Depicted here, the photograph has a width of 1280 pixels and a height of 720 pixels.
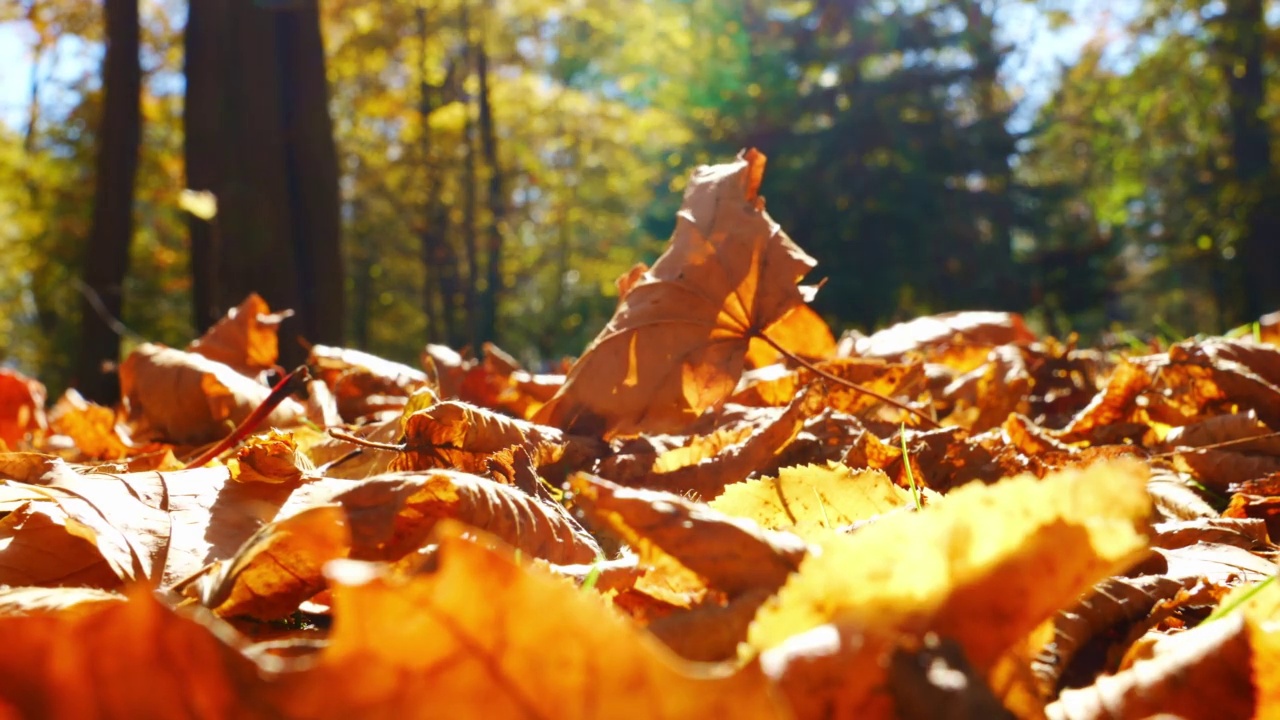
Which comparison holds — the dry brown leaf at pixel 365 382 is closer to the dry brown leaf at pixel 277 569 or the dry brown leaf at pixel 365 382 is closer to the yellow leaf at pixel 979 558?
the dry brown leaf at pixel 277 569

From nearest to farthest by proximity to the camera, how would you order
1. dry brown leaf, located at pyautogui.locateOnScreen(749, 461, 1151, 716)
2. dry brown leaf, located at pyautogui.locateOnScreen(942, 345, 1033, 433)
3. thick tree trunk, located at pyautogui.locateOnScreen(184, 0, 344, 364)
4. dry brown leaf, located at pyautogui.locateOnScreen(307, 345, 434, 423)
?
dry brown leaf, located at pyautogui.locateOnScreen(749, 461, 1151, 716), dry brown leaf, located at pyautogui.locateOnScreen(942, 345, 1033, 433), dry brown leaf, located at pyautogui.locateOnScreen(307, 345, 434, 423), thick tree trunk, located at pyautogui.locateOnScreen(184, 0, 344, 364)

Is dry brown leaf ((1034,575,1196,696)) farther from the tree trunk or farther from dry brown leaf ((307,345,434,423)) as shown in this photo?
the tree trunk

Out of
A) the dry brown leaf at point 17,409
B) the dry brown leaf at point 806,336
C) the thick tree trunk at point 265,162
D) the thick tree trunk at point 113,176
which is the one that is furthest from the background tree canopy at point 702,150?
the dry brown leaf at point 806,336

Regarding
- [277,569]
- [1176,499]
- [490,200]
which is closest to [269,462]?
[277,569]

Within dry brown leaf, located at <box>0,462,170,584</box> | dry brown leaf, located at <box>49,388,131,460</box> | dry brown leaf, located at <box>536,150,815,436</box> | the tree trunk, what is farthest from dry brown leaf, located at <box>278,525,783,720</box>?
the tree trunk

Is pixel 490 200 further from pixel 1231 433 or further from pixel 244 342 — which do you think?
pixel 1231 433
